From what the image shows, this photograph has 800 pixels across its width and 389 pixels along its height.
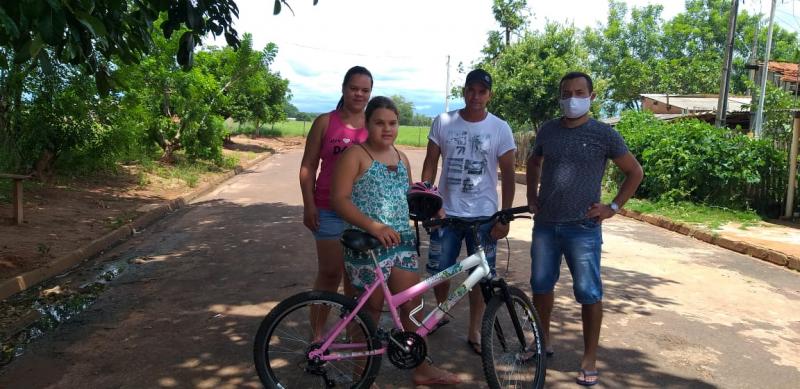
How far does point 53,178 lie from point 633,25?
48.7 meters

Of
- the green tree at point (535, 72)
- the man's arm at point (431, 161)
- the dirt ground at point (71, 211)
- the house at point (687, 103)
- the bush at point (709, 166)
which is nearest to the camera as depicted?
the man's arm at point (431, 161)

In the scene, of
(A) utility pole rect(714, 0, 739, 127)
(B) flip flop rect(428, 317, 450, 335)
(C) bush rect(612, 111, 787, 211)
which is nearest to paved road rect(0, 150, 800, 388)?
(B) flip flop rect(428, 317, 450, 335)

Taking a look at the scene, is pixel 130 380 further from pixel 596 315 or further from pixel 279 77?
pixel 279 77

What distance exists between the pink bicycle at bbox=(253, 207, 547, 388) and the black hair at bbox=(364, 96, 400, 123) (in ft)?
2.10

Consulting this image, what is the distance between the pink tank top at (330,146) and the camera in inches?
140

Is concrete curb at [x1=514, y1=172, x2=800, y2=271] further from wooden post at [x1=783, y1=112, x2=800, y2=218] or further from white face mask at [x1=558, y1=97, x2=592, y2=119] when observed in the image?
white face mask at [x1=558, y1=97, x2=592, y2=119]

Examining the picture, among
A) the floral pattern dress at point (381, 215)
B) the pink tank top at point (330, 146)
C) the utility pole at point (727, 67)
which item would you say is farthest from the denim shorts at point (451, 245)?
the utility pole at point (727, 67)

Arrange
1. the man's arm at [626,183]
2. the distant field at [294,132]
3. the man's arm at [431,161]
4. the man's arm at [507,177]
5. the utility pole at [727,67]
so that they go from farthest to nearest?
the distant field at [294,132] → the utility pole at [727,67] → the man's arm at [431,161] → the man's arm at [507,177] → the man's arm at [626,183]

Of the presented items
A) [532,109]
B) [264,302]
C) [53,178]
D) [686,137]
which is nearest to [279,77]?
[532,109]

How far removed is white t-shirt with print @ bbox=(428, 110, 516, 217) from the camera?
12.4ft

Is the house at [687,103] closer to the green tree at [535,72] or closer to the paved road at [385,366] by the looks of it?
the green tree at [535,72]

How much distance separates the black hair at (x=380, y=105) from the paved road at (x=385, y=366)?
1.63 metres

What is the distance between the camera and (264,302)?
5.16 meters

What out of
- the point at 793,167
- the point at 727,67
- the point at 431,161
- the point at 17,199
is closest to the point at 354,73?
the point at 431,161
